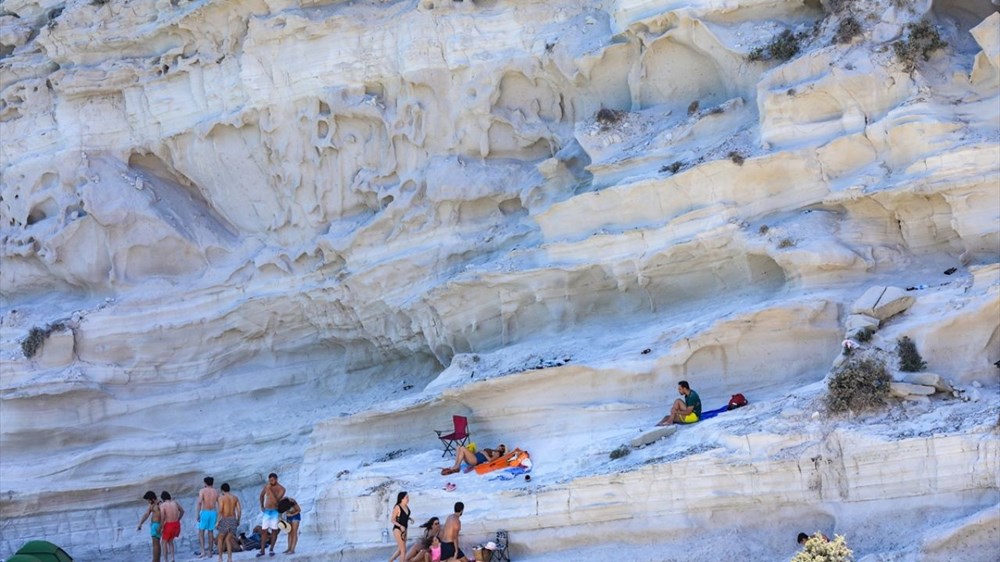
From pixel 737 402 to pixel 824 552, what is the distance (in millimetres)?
2722

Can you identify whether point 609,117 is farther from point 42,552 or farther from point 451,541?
point 42,552

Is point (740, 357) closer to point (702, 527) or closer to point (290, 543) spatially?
point (702, 527)

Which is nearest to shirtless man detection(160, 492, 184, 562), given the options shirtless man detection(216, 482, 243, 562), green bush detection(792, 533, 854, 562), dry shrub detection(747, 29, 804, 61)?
shirtless man detection(216, 482, 243, 562)

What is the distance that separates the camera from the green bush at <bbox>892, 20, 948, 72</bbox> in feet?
50.5

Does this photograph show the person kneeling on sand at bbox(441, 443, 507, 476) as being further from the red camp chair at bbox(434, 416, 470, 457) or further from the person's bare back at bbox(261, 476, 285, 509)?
the person's bare back at bbox(261, 476, 285, 509)

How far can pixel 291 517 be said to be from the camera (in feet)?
55.1

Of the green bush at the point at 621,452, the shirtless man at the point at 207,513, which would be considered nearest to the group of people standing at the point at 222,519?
the shirtless man at the point at 207,513

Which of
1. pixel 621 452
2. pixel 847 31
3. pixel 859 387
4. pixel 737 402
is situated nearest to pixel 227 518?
pixel 621 452

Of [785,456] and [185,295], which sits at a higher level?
[185,295]

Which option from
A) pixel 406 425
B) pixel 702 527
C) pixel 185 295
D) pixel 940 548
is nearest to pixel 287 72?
pixel 185 295

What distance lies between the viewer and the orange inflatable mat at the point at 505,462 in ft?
51.3

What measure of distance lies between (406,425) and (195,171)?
5.79 metres

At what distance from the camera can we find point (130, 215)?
20.9m

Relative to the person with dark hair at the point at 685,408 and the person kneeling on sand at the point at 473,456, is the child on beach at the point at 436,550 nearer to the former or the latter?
the person kneeling on sand at the point at 473,456
